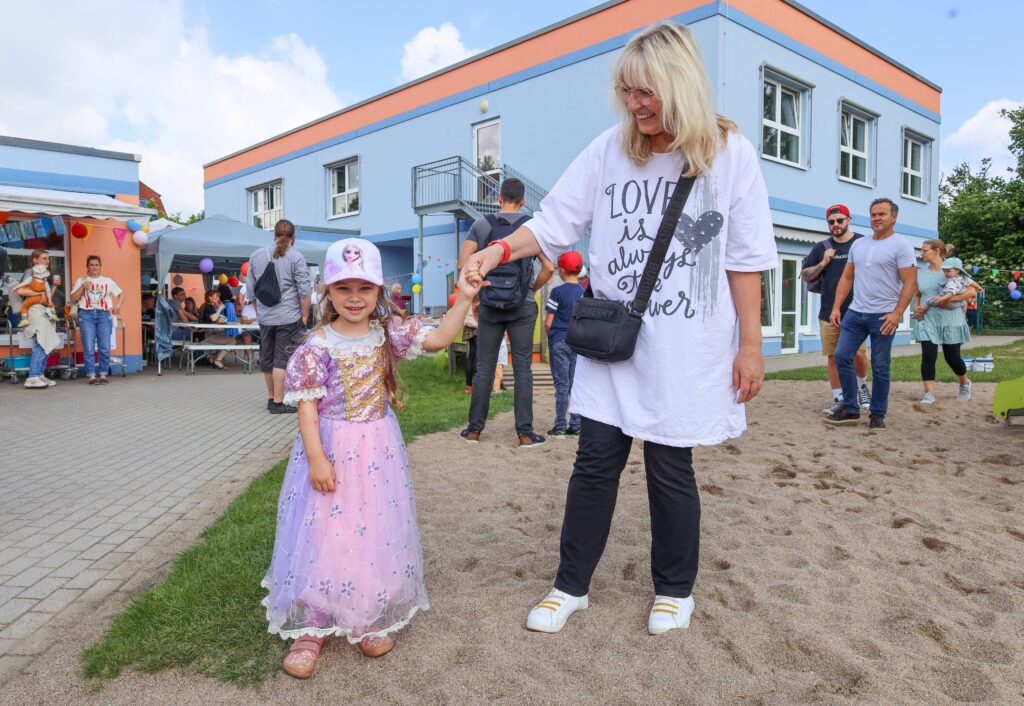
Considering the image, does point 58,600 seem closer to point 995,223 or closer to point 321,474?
point 321,474

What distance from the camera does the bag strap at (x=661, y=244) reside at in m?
2.27

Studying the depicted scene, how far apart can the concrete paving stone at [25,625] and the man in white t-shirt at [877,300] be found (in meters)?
5.87

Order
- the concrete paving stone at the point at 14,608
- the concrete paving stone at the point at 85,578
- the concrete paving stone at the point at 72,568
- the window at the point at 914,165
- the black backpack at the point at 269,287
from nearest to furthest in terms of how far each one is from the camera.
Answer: the concrete paving stone at the point at 14,608
the concrete paving stone at the point at 85,578
the concrete paving stone at the point at 72,568
the black backpack at the point at 269,287
the window at the point at 914,165

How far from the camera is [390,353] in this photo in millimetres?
2574

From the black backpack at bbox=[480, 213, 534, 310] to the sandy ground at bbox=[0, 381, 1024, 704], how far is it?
133 centimetres

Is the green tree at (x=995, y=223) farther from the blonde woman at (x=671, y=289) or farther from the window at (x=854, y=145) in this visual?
the blonde woman at (x=671, y=289)

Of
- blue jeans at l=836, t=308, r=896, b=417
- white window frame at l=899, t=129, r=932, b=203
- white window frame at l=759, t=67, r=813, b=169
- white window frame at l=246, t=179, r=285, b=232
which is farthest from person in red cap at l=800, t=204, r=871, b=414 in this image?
white window frame at l=246, t=179, r=285, b=232

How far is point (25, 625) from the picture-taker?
2633 millimetres

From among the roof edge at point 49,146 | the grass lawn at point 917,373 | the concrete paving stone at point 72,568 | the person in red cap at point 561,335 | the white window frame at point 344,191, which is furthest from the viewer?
the white window frame at point 344,191

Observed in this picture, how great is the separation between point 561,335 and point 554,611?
3.98 meters

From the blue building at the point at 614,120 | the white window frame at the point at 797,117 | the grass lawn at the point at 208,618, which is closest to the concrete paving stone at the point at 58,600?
the grass lawn at the point at 208,618

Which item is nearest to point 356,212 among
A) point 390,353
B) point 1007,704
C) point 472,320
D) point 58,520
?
point 472,320

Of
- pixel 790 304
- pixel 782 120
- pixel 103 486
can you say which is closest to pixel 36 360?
pixel 103 486

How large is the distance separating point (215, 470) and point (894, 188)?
1804 cm
